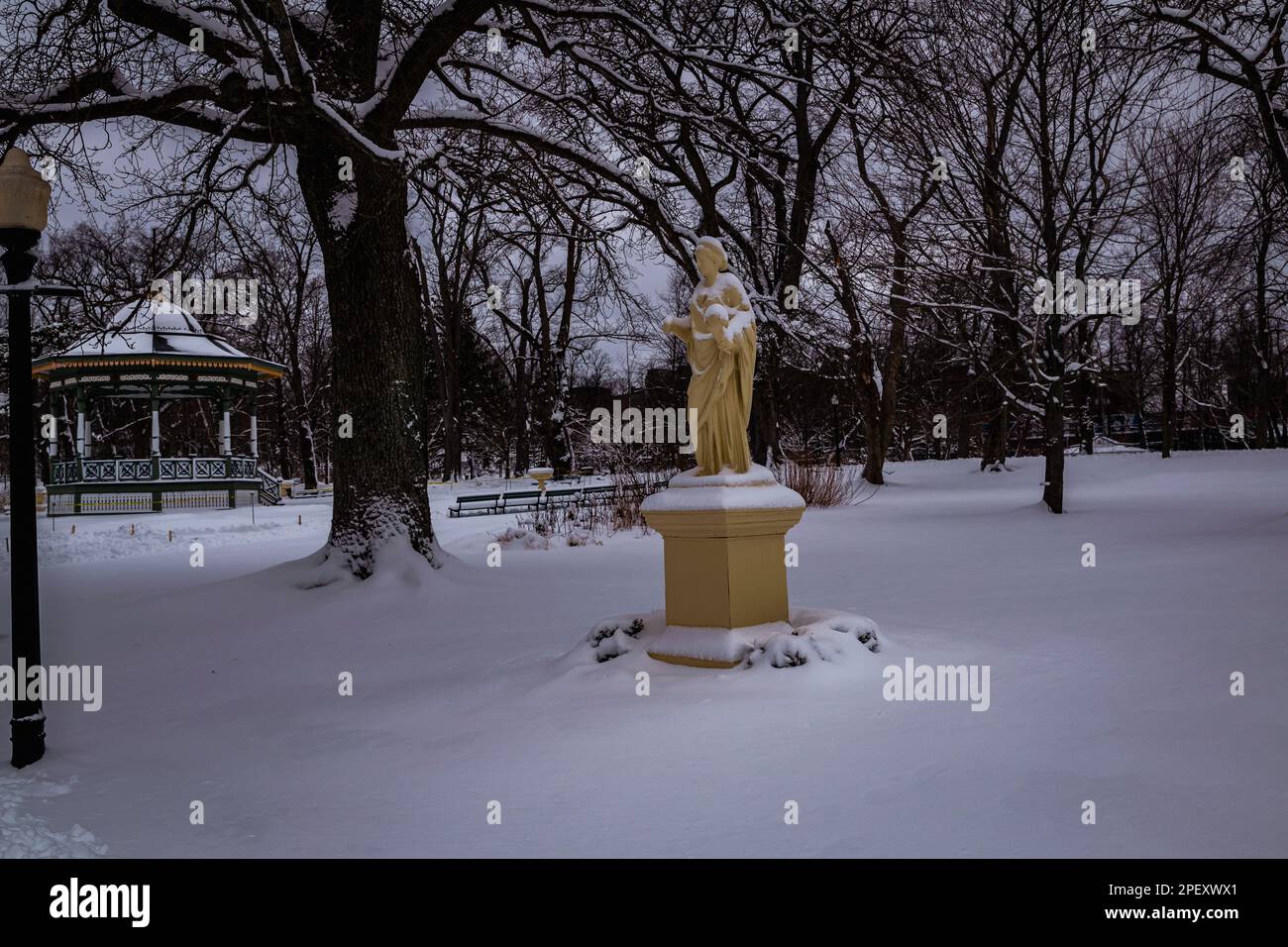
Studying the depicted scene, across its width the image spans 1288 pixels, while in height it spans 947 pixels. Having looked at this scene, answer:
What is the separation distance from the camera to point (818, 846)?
3.34 metres

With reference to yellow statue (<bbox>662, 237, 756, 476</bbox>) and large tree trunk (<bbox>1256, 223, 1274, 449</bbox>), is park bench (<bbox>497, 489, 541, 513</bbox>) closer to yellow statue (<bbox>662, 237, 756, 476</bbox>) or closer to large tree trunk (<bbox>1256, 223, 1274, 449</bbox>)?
yellow statue (<bbox>662, 237, 756, 476</bbox>)

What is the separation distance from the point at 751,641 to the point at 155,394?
967 inches

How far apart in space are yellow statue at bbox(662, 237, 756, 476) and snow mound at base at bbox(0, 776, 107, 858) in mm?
4058

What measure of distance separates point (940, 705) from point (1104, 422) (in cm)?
5615

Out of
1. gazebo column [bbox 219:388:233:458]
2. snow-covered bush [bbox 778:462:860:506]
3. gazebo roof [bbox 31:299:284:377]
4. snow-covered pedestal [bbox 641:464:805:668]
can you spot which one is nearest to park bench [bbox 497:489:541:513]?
snow-covered bush [bbox 778:462:860:506]

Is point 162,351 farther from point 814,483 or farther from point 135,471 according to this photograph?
point 814,483

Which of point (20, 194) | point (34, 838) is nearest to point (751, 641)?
point (34, 838)

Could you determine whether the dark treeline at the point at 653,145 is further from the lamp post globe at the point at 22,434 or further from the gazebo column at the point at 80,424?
the gazebo column at the point at 80,424

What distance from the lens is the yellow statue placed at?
6.35 metres

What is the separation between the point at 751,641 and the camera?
5.84 meters

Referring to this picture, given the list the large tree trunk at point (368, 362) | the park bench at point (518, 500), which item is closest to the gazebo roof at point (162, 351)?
the park bench at point (518, 500)

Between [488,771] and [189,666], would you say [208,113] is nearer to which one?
[189,666]

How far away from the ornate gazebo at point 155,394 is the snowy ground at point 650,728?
1584 cm

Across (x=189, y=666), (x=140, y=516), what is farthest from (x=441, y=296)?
(x=189, y=666)
